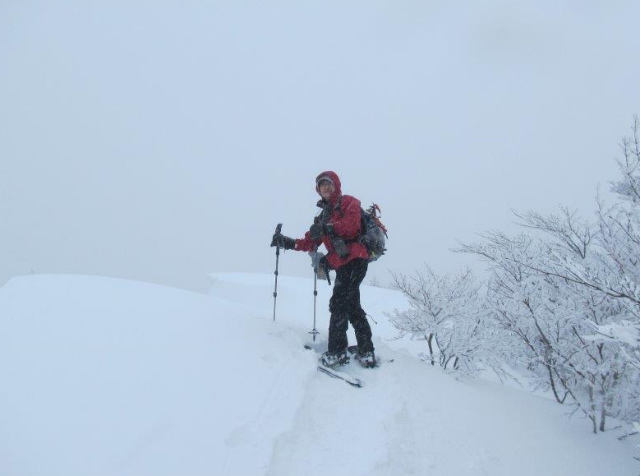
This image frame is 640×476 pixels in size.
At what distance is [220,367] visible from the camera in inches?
128

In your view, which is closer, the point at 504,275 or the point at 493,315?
the point at 493,315

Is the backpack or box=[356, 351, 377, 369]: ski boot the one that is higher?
the backpack

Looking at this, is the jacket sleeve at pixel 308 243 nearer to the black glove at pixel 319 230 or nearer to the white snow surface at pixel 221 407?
the black glove at pixel 319 230

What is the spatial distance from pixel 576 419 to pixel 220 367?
4062 millimetres

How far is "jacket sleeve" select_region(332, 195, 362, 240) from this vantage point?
422 centimetres

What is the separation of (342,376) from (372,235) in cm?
155

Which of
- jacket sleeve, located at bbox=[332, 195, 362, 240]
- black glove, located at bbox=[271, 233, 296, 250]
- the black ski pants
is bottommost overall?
the black ski pants

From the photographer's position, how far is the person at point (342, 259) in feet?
14.0

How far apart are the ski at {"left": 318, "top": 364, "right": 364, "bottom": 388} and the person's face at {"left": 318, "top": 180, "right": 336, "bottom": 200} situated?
189 cm

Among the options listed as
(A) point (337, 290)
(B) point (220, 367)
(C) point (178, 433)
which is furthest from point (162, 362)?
(A) point (337, 290)

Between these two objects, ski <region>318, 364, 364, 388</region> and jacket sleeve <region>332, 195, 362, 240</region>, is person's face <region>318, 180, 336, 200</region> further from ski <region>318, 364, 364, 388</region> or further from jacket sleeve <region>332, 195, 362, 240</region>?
ski <region>318, 364, 364, 388</region>

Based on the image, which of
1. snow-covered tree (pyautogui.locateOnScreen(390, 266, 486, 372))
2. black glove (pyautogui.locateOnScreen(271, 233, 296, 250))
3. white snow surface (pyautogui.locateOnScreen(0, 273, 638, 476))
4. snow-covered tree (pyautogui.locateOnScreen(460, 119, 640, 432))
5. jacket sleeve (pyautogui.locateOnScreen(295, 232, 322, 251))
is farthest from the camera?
snow-covered tree (pyautogui.locateOnScreen(390, 266, 486, 372))

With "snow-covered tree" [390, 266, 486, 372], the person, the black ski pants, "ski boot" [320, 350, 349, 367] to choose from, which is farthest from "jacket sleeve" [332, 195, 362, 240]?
"snow-covered tree" [390, 266, 486, 372]

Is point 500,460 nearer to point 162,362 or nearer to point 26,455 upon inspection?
point 162,362
